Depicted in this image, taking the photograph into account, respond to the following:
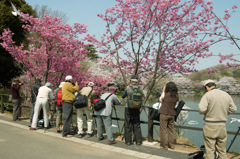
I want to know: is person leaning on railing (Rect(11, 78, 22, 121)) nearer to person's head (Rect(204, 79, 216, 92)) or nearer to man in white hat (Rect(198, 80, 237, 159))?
person's head (Rect(204, 79, 216, 92))

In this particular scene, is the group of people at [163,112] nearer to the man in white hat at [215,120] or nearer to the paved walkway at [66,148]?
the man in white hat at [215,120]

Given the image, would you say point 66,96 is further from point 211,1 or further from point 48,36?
point 211,1

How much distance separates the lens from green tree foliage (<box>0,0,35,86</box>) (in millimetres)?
18578

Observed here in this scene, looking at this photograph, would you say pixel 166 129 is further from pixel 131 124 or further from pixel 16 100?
pixel 16 100

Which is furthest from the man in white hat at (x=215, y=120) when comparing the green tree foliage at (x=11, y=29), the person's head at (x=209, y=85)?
the green tree foliage at (x=11, y=29)

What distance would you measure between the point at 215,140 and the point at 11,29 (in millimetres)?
20119

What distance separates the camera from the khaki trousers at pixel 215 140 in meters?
3.89

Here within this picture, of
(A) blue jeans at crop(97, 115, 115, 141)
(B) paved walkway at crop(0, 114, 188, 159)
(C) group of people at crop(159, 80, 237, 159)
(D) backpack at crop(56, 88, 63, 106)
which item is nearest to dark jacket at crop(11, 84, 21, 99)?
(B) paved walkway at crop(0, 114, 188, 159)

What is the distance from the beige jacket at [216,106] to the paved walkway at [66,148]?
1358 millimetres

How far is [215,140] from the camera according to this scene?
3947mm

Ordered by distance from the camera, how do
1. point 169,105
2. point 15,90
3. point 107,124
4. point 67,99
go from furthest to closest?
point 15,90 → point 67,99 → point 107,124 → point 169,105

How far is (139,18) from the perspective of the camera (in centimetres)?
859

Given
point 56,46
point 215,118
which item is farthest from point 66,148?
point 56,46

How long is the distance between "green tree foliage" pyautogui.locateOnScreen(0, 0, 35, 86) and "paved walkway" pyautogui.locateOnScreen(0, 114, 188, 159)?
47.2 ft
